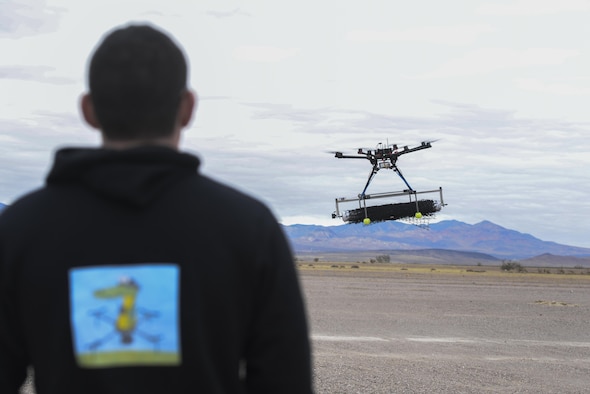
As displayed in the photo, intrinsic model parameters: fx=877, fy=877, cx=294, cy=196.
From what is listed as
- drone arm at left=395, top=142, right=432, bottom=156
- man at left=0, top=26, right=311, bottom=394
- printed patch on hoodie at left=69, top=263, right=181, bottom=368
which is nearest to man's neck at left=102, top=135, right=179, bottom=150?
man at left=0, top=26, right=311, bottom=394

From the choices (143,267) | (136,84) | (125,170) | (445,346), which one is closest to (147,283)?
(143,267)

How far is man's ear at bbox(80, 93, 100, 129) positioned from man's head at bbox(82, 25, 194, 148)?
0.03 m

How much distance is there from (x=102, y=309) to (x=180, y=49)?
2.18 ft

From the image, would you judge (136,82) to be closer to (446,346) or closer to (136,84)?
(136,84)

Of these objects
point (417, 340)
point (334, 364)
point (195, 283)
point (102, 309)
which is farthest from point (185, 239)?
point (417, 340)

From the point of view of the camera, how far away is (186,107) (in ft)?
7.40

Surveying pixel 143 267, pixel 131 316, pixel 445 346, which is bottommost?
pixel 445 346

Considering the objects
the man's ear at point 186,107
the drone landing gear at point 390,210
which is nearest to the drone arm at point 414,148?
the drone landing gear at point 390,210

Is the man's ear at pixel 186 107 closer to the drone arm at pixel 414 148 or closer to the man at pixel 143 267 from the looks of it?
the man at pixel 143 267

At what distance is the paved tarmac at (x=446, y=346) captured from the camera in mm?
12555

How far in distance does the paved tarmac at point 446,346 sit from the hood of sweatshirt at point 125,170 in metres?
9.58

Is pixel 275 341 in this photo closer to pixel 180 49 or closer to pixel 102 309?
pixel 102 309

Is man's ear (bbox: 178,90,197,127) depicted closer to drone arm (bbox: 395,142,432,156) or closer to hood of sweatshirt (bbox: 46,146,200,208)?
hood of sweatshirt (bbox: 46,146,200,208)

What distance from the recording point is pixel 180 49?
85.7 inches
